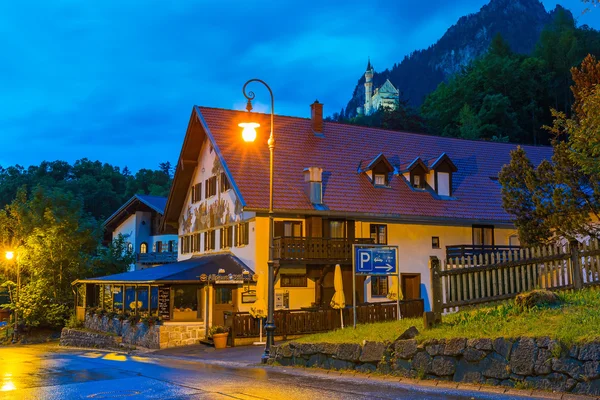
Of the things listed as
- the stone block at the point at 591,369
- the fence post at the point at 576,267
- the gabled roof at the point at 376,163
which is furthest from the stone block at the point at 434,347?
the gabled roof at the point at 376,163

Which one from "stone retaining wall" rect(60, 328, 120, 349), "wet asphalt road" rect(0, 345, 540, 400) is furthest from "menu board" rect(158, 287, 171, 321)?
"wet asphalt road" rect(0, 345, 540, 400)

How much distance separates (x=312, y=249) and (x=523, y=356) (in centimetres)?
1795

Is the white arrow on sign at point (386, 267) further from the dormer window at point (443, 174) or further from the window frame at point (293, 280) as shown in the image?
the dormer window at point (443, 174)

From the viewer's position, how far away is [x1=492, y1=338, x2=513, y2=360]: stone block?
11.8 meters

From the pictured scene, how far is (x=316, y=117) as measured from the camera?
37.3 m

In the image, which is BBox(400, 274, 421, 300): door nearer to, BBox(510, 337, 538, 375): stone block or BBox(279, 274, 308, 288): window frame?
BBox(279, 274, 308, 288): window frame

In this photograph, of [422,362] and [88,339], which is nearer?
[422,362]

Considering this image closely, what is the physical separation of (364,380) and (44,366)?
10505 millimetres

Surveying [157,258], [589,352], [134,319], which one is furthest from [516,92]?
[589,352]

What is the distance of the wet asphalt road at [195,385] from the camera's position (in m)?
11.9

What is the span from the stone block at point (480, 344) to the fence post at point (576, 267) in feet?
14.7

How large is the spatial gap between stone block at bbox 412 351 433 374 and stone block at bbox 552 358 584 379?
2.77m

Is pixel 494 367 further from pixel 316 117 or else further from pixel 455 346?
pixel 316 117

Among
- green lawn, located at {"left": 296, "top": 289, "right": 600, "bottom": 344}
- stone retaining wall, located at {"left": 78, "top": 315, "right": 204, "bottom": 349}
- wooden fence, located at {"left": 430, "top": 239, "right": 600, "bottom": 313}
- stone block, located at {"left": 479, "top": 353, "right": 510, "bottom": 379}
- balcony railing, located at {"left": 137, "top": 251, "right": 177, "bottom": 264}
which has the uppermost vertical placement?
balcony railing, located at {"left": 137, "top": 251, "right": 177, "bottom": 264}
